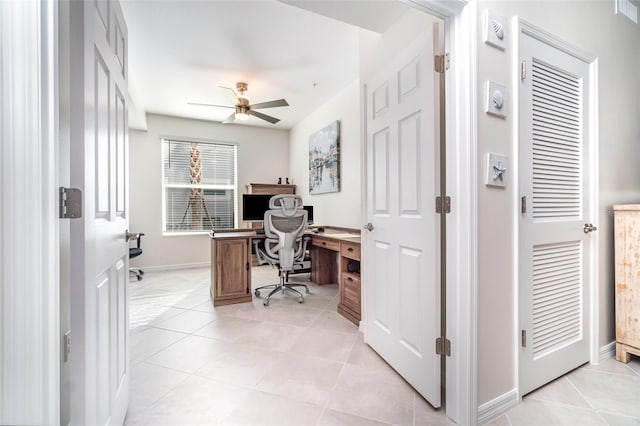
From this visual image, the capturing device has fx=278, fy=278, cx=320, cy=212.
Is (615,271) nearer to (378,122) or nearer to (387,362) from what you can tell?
(387,362)

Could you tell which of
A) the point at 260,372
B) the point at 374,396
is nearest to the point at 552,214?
the point at 374,396

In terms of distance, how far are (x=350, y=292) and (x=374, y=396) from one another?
1.14 m

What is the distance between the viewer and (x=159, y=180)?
4.99 m

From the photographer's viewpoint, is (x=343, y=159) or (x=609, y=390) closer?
(x=609, y=390)

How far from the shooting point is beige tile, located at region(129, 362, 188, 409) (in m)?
1.55

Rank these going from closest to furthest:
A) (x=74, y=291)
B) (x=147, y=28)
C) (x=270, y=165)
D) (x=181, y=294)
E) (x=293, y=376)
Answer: (x=74, y=291), (x=293, y=376), (x=147, y=28), (x=181, y=294), (x=270, y=165)

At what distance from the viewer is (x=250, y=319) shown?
8.84 ft

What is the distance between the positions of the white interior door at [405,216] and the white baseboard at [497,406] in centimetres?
20

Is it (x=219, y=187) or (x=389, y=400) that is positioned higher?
(x=219, y=187)

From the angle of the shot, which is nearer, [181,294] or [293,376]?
[293,376]

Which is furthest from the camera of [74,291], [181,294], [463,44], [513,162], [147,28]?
[181,294]

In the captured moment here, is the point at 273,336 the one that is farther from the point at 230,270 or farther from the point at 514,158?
the point at 514,158

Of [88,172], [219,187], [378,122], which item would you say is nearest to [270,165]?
[219,187]

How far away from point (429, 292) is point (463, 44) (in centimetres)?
125
